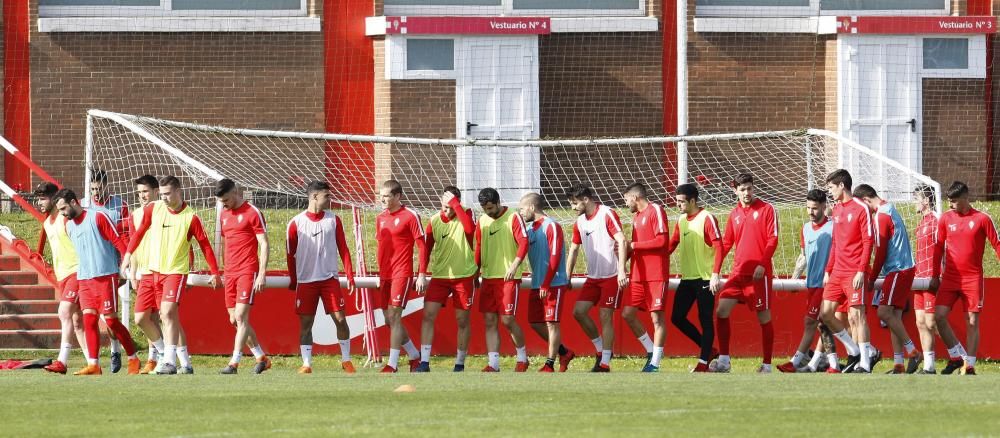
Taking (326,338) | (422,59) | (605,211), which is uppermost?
(422,59)

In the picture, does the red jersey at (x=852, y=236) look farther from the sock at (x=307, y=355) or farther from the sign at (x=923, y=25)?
the sign at (x=923, y=25)

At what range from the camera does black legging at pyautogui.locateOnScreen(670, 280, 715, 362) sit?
1600 cm

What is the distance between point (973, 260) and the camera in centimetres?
1564

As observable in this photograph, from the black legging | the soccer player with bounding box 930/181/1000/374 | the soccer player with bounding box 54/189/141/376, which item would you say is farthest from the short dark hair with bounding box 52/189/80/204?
the soccer player with bounding box 930/181/1000/374

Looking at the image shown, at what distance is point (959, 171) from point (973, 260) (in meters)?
14.0

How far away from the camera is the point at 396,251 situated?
16469mm

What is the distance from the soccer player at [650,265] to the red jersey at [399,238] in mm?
2122

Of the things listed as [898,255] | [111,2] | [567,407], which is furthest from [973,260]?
[111,2]

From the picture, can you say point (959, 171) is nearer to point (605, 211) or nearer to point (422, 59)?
point (422, 59)

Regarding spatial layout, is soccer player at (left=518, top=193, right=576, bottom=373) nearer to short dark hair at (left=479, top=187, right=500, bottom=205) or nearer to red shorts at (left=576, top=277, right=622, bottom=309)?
red shorts at (left=576, top=277, right=622, bottom=309)

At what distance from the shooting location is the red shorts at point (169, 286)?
14992mm

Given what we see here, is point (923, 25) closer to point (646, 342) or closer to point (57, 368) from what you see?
point (646, 342)

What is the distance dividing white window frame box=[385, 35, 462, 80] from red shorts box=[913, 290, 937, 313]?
42.7 ft

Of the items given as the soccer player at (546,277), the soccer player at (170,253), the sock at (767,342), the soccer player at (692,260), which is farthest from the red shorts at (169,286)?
the sock at (767,342)
